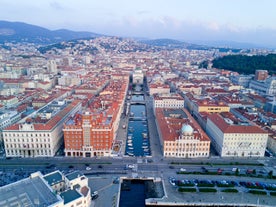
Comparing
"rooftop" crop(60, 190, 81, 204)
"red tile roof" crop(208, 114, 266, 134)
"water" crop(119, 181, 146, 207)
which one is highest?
"red tile roof" crop(208, 114, 266, 134)

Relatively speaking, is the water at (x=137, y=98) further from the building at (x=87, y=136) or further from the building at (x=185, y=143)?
the building at (x=87, y=136)

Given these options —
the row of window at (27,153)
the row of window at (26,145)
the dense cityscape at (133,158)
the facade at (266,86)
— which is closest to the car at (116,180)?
the dense cityscape at (133,158)

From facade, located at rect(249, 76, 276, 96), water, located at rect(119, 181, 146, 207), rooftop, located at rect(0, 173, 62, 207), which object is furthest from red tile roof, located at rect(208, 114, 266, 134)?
facade, located at rect(249, 76, 276, 96)

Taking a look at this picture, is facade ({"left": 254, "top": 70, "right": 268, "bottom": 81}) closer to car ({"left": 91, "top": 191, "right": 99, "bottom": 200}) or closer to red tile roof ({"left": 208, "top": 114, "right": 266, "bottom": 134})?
red tile roof ({"left": 208, "top": 114, "right": 266, "bottom": 134})

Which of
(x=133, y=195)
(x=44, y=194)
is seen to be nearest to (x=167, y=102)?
(x=133, y=195)

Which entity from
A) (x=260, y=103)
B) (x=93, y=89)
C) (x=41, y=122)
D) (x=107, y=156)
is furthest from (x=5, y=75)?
(x=260, y=103)
